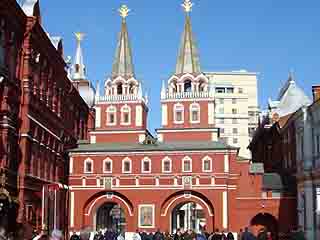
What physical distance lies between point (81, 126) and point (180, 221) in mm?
45022

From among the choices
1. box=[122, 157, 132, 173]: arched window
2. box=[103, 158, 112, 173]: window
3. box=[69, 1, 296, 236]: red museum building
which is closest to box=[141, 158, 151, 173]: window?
box=[69, 1, 296, 236]: red museum building

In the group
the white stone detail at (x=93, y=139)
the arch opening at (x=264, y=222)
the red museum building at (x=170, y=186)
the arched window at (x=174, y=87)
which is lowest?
the arch opening at (x=264, y=222)

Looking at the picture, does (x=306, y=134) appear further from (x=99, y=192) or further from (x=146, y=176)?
→ (x=99, y=192)

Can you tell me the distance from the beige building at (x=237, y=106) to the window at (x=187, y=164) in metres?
76.5

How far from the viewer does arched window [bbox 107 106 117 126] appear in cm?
6919

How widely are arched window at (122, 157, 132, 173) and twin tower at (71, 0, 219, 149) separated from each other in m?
8.04

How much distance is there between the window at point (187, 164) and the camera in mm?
56500

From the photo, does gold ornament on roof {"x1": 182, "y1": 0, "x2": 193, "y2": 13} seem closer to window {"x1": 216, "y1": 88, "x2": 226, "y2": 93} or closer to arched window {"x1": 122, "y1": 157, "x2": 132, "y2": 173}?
arched window {"x1": 122, "y1": 157, "x2": 132, "y2": 173}

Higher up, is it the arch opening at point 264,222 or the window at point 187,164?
the window at point 187,164

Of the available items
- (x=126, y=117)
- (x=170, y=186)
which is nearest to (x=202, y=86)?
(x=126, y=117)

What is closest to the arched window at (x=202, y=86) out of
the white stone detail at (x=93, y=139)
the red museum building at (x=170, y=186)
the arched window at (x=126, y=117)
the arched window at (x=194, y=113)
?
the arched window at (x=194, y=113)

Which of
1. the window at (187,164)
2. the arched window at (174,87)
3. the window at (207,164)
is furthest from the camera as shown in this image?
the arched window at (174,87)

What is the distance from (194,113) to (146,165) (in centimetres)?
1260

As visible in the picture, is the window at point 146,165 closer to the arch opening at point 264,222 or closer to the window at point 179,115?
the arch opening at point 264,222
